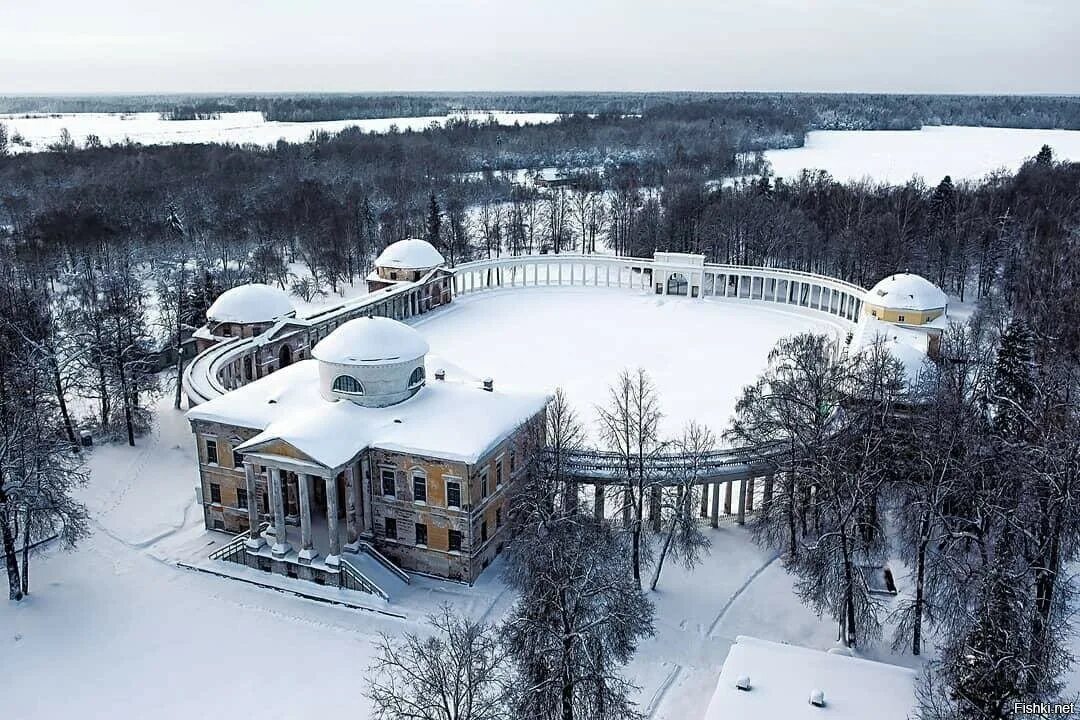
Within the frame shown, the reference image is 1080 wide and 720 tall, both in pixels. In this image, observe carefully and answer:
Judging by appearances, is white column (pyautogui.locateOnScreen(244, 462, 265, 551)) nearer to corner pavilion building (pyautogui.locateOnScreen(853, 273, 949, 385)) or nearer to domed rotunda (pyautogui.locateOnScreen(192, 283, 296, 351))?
domed rotunda (pyautogui.locateOnScreen(192, 283, 296, 351))

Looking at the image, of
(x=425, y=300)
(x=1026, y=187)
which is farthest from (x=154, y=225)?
(x=1026, y=187)

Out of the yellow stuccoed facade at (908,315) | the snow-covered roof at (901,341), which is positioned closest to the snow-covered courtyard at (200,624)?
the snow-covered roof at (901,341)

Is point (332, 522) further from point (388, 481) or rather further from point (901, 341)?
point (901, 341)

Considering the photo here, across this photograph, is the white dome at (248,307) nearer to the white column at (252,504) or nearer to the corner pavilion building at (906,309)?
the white column at (252,504)

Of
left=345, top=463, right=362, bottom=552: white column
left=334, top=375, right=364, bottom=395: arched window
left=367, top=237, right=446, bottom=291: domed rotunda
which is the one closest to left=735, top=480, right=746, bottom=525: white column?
left=345, top=463, right=362, bottom=552: white column

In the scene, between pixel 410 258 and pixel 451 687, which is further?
pixel 410 258

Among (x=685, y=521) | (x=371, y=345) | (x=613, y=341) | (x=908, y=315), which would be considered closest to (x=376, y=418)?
(x=371, y=345)

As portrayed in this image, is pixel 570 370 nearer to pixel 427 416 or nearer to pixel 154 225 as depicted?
pixel 427 416
